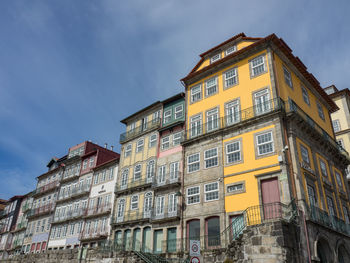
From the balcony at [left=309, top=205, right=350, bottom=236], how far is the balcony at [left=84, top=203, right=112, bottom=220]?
64.0 feet

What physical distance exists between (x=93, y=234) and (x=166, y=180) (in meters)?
11.8

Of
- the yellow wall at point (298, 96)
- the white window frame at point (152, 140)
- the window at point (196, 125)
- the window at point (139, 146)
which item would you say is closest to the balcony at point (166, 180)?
the window at point (196, 125)

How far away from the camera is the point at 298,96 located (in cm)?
2502

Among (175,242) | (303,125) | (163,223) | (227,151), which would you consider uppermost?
(303,125)

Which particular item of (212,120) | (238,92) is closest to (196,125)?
(212,120)

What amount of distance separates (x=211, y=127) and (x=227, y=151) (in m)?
2.79

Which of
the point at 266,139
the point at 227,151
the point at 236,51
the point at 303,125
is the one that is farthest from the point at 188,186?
the point at 236,51

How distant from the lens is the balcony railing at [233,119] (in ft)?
69.7

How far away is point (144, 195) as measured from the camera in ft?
90.9

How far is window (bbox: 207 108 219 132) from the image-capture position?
24312 mm

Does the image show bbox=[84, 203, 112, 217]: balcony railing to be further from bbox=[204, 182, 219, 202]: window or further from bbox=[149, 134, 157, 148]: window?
bbox=[204, 182, 219, 202]: window

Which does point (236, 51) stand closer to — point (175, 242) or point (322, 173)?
point (322, 173)

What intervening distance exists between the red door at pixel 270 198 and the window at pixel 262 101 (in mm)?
5060

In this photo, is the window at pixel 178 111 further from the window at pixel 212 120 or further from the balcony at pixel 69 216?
the balcony at pixel 69 216
